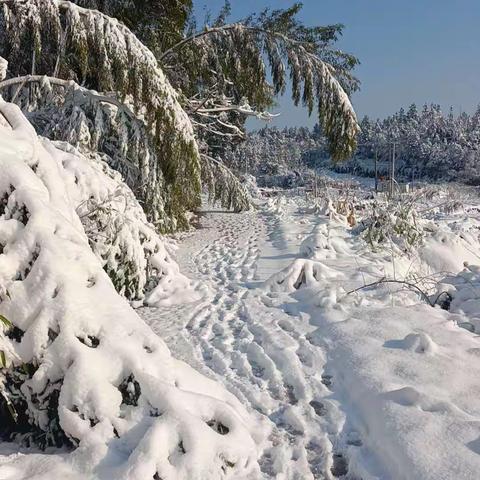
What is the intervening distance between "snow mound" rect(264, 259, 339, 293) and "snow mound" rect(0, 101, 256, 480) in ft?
7.68

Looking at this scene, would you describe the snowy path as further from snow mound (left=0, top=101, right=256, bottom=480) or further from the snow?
snow mound (left=0, top=101, right=256, bottom=480)

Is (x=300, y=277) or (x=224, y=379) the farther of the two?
(x=300, y=277)

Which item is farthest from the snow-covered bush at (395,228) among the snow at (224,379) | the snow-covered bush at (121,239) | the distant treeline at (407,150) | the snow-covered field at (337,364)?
the distant treeline at (407,150)

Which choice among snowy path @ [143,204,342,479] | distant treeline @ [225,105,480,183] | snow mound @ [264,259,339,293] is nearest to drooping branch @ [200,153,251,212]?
snowy path @ [143,204,342,479]

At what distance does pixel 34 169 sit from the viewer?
8.89 feet

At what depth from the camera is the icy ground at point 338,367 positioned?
1927 millimetres

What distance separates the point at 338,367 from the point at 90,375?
1491 millimetres

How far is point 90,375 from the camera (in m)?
1.86

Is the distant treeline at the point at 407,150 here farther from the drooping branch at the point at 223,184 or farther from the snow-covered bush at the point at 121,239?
the snow-covered bush at the point at 121,239

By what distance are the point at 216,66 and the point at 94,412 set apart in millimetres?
9457

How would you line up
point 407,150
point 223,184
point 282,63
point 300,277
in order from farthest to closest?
point 407,150, point 223,184, point 282,63, point 300,277

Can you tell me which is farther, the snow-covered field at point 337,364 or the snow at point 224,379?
the snow-covered field at point 337,364

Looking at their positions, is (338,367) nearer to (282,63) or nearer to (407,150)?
(282,63)

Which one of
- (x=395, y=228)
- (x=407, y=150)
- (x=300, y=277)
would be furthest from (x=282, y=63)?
(x=407, y=150)
